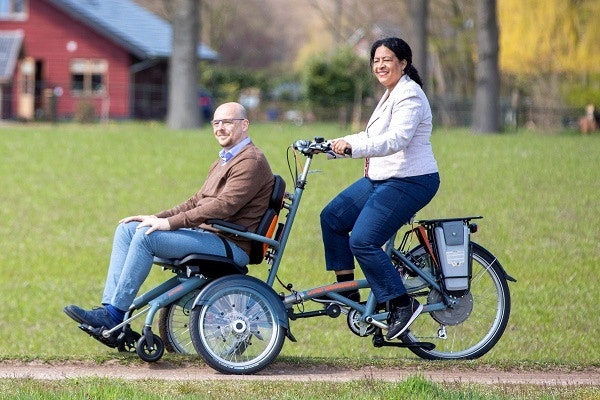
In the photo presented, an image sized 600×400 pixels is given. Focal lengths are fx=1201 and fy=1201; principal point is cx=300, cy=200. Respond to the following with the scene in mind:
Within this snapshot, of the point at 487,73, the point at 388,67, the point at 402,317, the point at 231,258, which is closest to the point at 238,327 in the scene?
the point at 231,258

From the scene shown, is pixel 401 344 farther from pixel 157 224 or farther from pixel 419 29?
pixel 419 29

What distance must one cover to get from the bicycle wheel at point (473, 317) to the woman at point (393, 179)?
37cm

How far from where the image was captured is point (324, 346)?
1232 cm

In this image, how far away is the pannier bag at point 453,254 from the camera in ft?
26.1

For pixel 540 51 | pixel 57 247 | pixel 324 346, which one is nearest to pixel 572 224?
pixel 324 346

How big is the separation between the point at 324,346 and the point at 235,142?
16.6 ft

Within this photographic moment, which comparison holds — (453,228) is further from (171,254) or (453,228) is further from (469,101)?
(469,101)

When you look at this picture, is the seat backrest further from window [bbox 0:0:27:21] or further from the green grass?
window [bbox 0:0:27:21]

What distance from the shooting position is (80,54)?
50.3 metres

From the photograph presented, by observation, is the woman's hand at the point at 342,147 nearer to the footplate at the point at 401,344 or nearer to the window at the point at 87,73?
the footplate at the point at 401,344

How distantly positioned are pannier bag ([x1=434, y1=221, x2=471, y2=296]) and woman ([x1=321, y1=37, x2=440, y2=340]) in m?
0.31

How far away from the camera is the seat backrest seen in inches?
303

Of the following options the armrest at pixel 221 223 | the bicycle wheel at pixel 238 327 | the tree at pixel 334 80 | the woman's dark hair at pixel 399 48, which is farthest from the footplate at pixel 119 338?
the tree at pixel 334 80

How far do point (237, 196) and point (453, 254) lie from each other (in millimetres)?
1535
